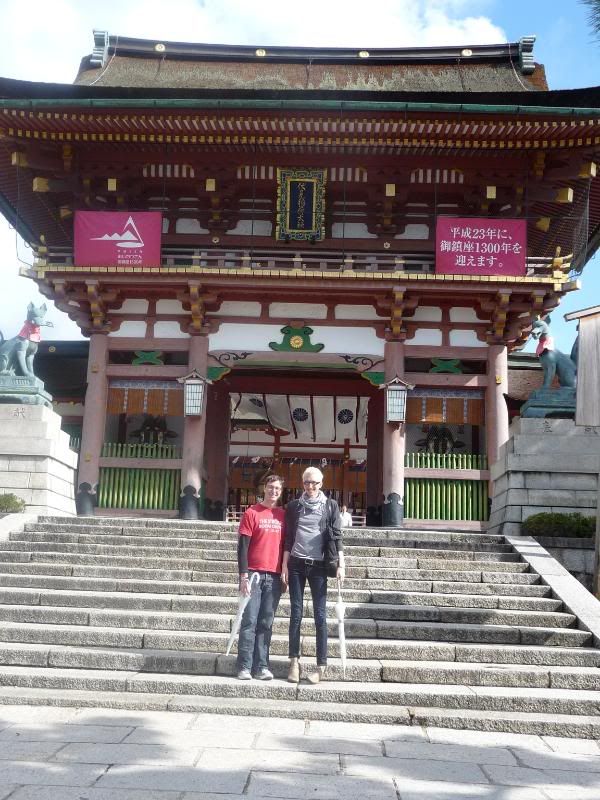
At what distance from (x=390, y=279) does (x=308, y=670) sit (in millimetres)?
9886

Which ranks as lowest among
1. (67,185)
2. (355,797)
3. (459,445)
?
(355,797)

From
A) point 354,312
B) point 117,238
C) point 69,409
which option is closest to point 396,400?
point 354,312

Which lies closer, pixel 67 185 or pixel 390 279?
pixel 390 279

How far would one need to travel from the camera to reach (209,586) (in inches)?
392

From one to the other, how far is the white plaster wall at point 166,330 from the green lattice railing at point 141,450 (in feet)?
7.66

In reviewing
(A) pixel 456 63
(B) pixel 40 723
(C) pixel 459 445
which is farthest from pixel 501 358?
(B) pixel 40 723

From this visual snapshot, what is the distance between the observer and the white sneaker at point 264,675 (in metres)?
7.37

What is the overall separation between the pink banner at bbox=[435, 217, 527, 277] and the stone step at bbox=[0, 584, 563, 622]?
8130 millimetres

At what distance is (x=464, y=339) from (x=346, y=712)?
1129cm

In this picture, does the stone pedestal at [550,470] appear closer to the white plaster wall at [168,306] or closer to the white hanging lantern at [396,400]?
the white hanging lantern at [396,400]

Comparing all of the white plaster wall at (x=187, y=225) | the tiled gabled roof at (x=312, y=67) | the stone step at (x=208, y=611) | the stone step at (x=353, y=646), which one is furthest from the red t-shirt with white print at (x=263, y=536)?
the tiled gabled roof at (x=312, y=67)

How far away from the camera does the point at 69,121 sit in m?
15.5

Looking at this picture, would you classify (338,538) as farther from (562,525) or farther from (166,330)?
(166,330)

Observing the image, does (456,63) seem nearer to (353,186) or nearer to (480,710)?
(353,186)
